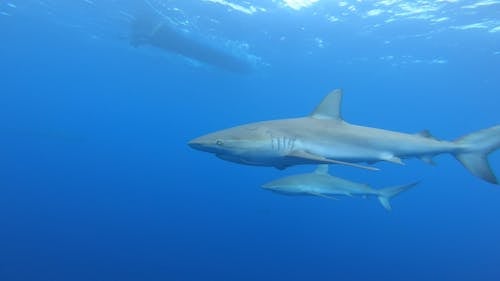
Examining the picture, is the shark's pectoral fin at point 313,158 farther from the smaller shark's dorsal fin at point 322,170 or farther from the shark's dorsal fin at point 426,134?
the smaller shark's dorsal fin at point 322,170

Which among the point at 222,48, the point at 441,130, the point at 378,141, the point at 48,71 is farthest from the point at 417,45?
the point at 48,71

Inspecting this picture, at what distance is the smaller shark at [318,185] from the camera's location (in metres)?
9.52

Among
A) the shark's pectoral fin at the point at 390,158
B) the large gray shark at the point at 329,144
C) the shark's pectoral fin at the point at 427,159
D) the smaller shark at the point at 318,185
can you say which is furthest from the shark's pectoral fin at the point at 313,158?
the smaller shark at the point at 318,185

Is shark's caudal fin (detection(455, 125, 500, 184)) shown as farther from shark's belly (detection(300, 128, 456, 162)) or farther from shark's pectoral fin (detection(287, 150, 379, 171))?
shark's pectoral fin (detection(287, 150, 379, 171))

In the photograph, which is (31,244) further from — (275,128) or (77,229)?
(275,128)

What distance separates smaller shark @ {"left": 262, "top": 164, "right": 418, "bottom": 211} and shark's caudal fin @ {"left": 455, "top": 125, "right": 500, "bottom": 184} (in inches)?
127

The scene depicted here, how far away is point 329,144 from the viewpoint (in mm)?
5582

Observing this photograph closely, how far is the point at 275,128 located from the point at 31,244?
1586cm

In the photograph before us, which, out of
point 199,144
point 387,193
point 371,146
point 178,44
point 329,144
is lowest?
point 199,144

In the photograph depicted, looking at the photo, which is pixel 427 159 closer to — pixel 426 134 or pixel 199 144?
pixel 426 134

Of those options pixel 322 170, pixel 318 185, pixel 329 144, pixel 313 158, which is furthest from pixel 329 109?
pixel 322 170

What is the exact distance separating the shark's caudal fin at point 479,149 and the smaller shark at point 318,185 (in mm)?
3223

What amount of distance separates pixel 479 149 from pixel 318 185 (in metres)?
3.93

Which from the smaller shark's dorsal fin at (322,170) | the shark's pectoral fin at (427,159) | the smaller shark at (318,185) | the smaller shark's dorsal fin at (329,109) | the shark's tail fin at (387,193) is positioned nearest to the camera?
the smaller shark's dorsal fin at (329,109)
